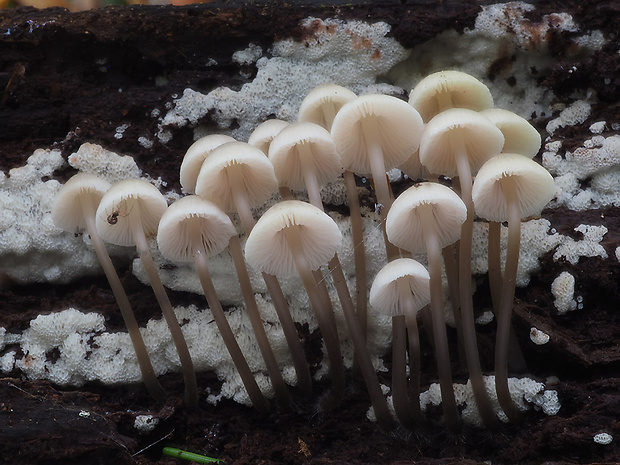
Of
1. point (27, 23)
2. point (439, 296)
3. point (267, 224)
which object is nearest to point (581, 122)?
point (439, 296)

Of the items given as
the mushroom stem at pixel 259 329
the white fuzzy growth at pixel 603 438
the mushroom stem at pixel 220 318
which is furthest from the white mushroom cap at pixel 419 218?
the white fuzzy growth at pixel 603 438

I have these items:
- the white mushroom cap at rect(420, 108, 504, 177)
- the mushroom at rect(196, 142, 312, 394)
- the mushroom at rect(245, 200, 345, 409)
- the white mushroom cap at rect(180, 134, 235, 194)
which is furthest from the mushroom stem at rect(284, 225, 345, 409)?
the white mushroom cap at rect(420, 108, 504, 177)

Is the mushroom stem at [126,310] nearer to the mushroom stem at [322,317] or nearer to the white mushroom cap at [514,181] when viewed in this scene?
the mushroom stem at [322,317]

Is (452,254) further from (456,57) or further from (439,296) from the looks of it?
(456,57)

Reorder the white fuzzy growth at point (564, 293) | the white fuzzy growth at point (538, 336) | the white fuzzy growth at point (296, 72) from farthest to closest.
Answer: the white fuzzy growth at point (296, 72) < the white fuzzy growth at point (564, 293) < the white fuzzy growth at point (538, 336)

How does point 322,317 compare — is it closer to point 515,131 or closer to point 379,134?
point 379,134

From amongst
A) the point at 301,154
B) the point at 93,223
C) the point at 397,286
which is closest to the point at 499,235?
the point at 397,286

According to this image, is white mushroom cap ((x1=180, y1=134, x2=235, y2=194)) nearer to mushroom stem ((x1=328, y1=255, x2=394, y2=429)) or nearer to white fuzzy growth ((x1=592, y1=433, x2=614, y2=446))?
mushroom stem ((x1=328, y1=255, x2=394, y2=429))
